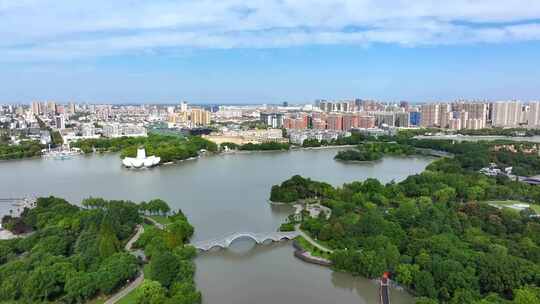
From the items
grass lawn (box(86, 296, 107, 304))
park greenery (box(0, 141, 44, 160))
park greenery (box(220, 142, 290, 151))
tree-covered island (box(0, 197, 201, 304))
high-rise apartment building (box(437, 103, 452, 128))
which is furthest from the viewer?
high-rise apartment building (box(437, 103, 452, 128))

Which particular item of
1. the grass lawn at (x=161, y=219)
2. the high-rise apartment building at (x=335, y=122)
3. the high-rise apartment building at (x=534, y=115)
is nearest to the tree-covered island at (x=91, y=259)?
the grass lawn at (x=161, y=219)

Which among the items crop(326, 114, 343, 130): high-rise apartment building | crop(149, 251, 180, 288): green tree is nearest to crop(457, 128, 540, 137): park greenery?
crop(326, 114, 343, 130): high-rise apartment building

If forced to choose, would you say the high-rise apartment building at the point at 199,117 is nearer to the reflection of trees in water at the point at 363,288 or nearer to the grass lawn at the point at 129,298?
the reflection of trees in water at the point at 363,288

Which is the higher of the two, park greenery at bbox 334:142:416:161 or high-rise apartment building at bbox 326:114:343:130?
high-rise apartment building at bbox 326:114:343:130

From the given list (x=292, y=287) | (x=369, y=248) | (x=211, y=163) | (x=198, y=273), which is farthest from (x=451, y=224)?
(x=211, y=163)

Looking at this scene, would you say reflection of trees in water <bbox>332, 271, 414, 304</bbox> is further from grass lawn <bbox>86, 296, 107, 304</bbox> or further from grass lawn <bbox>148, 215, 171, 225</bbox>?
grass lawn <bbox>148, 215, 171, 225</bbox>

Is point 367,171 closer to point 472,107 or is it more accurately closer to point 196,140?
point 196,140
